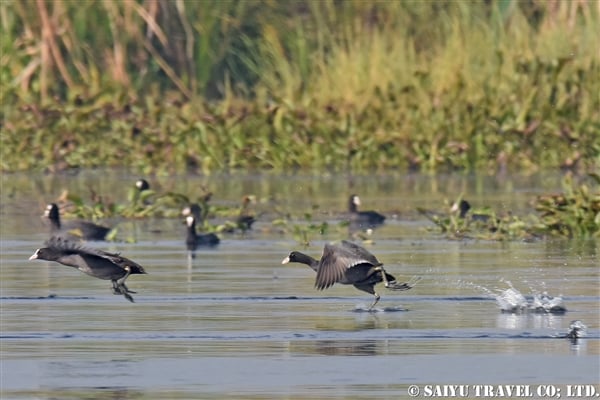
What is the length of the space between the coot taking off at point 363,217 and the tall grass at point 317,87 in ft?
23.8

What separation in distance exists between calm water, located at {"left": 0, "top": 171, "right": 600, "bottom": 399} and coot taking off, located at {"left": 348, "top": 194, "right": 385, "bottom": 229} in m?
0.22

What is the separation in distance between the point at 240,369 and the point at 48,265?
284 inches

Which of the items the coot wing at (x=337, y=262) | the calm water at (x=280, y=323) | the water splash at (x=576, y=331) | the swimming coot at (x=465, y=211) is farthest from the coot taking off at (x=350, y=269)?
the swimming coot at (x=465, y=211)

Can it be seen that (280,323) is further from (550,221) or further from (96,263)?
(550,221)

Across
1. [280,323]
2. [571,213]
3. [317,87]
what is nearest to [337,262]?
[280,323]

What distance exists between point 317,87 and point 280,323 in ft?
68.5

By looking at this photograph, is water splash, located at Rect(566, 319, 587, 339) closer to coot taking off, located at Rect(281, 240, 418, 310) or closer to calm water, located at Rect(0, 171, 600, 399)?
calm water, located at Rect(0, 171, 600, 399)

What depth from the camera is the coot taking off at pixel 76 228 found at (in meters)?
20.2

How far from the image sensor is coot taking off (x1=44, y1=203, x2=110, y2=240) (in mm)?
20188

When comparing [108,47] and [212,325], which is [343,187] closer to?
[108,47]

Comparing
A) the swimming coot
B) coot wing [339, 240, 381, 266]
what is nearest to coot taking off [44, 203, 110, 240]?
the swimming coot

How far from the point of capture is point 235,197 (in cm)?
2550

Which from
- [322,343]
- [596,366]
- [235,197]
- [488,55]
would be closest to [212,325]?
[322,343]

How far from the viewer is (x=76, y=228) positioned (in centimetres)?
2030
